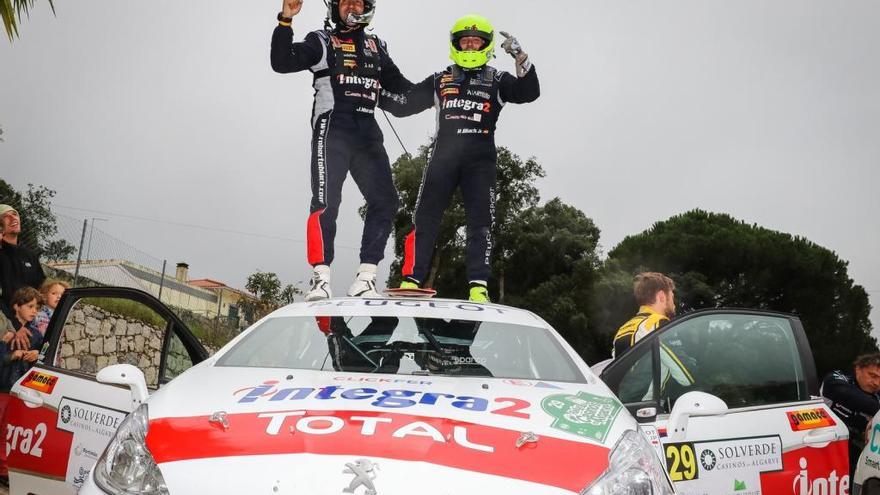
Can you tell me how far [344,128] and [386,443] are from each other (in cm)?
442

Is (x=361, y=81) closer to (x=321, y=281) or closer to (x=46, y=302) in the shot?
(x=321, y=281)

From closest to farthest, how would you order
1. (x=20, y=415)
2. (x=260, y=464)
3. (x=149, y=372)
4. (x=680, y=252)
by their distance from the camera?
(x=260, y=464)
(x=20, y=415)
(x=149, y=372)
(x=680, y=252)

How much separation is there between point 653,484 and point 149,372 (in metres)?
15.0

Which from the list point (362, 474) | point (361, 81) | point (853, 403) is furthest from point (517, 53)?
point (362, 474)

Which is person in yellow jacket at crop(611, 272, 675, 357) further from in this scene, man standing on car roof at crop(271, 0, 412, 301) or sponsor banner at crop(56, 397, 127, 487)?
sponsor banner at crop(56, 397, 127, 487)

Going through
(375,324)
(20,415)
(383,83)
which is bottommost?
(20,415)

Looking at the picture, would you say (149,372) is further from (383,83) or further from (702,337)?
(702,337)

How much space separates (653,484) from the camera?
90.4 inches

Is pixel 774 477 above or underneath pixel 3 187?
underneath

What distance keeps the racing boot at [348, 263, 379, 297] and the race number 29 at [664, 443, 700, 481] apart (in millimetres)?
2939

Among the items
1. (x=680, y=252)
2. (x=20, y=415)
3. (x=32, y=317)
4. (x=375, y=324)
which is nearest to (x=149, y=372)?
(x=32, y=317)

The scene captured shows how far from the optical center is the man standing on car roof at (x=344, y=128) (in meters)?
6.06

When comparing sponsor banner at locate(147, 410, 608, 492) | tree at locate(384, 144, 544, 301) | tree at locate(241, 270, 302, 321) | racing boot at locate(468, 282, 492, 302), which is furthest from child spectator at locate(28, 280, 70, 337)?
tree at locate(241, 270, 302, 321)

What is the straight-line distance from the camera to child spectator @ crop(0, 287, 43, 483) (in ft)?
15.6
